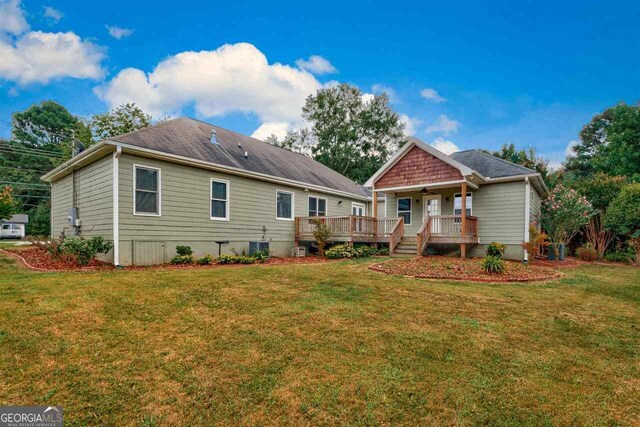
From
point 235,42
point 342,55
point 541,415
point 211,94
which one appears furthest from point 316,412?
point 211,94

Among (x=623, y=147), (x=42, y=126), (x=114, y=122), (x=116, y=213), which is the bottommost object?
(x=116, y=213)

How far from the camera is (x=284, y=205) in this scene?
15.0 m

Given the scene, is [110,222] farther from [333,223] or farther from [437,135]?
[437,135]

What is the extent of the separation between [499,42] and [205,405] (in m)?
18.8

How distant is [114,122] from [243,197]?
69.2 ft

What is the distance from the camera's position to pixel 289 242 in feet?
49.6

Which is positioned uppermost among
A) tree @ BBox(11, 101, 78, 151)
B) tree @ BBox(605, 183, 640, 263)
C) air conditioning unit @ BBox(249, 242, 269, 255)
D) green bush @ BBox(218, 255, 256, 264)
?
tree @ BBox(11, 101, 78, 151)

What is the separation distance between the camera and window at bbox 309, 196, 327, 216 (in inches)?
647

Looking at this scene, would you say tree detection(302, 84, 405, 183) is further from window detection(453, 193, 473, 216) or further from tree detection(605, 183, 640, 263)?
tree detection(605, 183, 640, 263)

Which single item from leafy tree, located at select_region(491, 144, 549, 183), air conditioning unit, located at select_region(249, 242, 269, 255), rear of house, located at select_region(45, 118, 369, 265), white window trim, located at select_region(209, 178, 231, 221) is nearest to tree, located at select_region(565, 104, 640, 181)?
leafy tree, located at select_region(491, 144, 549, 183)

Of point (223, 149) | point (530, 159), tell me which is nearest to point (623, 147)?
point (530, 159)

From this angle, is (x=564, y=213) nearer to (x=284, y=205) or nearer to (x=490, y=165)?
(x=490, y=165)

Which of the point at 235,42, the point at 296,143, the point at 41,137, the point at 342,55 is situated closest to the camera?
the point at 235,42

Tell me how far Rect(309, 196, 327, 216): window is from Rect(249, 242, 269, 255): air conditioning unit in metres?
3.38
